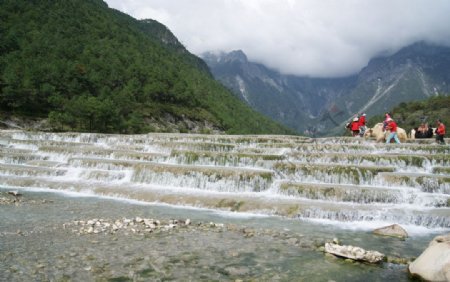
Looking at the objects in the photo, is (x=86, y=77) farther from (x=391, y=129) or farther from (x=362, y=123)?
(x=391, y=129)

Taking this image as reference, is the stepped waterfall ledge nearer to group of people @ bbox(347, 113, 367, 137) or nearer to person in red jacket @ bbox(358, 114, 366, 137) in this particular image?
group of people @ bbox(347, 113, 367, 137)

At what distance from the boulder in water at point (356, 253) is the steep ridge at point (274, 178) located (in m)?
6.83

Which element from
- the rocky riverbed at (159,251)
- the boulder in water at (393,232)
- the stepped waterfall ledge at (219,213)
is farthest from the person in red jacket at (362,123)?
the rocky riverbed at (159,251)

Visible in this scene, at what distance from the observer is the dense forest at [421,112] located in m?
132

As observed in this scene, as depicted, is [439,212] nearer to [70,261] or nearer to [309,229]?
[309,229]

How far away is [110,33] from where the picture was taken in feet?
474

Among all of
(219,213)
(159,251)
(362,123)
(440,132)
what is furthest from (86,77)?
(159,251)

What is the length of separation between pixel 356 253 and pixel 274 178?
45.8 ft

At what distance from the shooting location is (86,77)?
97438mm

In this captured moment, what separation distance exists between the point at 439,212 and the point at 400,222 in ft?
6.74

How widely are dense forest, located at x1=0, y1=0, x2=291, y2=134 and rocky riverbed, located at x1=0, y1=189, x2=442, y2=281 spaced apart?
2230 inches

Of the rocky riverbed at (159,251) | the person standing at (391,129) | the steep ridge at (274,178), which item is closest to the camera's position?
the rocky riverbed at (159,251)

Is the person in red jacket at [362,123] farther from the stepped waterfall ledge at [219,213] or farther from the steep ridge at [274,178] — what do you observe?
the stepped waterfall ledge at [219,213]

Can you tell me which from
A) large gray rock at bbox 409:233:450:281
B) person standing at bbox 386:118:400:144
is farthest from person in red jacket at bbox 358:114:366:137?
large gray rock at bbox 409:233:450:281
